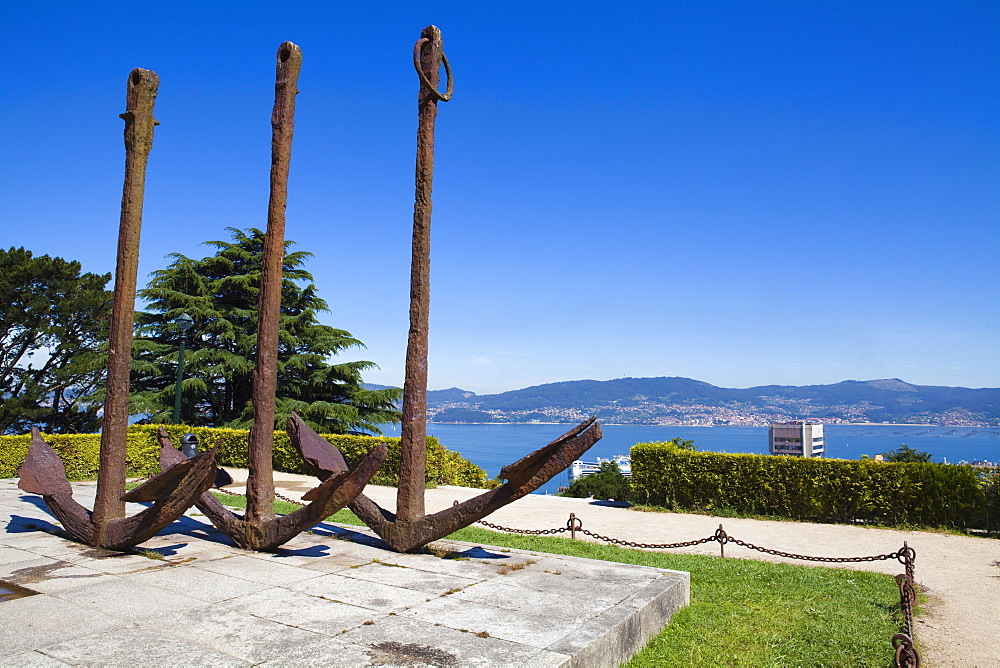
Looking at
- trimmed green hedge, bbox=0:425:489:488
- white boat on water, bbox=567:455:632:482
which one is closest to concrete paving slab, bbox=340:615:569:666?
white boat on water, bbox=567:455:632:482

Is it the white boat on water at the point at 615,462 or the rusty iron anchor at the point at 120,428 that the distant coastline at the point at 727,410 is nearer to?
the white boat on water at the point at 615,462

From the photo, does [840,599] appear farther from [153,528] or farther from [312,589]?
[153,528]

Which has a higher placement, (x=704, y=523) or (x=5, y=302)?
(x=5, y=302)

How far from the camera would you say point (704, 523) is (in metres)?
11.1

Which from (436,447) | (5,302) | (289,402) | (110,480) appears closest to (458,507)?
(110,480)

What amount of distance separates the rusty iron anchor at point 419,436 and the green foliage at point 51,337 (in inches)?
736

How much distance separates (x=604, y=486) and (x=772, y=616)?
1028cm

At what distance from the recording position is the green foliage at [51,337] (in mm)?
20031

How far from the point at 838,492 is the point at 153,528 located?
1065cm

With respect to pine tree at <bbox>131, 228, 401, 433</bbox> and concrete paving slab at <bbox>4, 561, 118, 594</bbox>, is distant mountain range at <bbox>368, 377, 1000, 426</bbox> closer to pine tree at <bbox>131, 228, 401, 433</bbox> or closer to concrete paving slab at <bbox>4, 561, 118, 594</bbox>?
pine tree at <bbox>131, 228, 401, 433</bbox>

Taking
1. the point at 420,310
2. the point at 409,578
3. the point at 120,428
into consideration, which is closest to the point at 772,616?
the point at 409,578

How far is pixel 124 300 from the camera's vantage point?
6.30m

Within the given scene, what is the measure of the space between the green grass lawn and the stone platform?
10.3 inches

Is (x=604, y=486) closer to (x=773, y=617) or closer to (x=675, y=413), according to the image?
(x=773, y=617)
